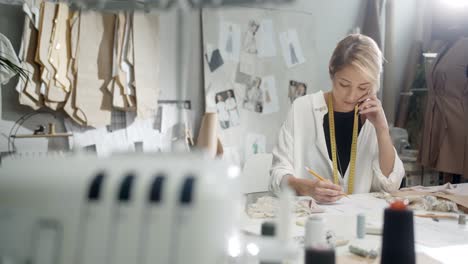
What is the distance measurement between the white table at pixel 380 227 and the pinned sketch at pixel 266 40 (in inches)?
80.0

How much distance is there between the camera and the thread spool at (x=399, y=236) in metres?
0.75

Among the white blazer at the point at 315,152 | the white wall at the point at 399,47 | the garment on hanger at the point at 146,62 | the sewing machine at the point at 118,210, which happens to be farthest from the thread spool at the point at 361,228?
the white wall at the point at 399,47

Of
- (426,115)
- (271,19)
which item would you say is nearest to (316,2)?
(271,19)

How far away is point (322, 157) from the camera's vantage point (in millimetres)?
2152

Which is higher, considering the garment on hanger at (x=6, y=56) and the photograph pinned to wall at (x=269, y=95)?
the garment on hanger at (x=6, y=56)

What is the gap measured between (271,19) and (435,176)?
6.19ft

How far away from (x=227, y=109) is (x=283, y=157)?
54.4 inches

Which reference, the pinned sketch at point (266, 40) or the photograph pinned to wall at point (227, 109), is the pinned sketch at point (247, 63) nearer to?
the pinned sketch at point (266, 40)

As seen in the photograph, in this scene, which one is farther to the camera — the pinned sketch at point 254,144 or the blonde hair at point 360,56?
the pinned sketch at point 254,144

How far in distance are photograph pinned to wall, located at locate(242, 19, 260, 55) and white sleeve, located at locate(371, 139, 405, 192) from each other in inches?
66.9

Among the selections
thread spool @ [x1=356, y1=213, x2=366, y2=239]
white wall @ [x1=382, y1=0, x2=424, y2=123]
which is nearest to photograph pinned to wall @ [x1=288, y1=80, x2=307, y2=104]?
white wall @ [x1=382, y1=0, x2=424, y2=123]

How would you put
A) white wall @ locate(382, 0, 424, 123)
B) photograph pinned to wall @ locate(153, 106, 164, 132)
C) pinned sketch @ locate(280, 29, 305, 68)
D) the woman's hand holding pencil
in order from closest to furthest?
the woman's hand holding pencil
photograph pinned to wall @ locate(153, 106, 164, 132)
pinned sketch @ locate(280, 29, 305, 68)
white wall @ locate(382, 0, 424, 123)

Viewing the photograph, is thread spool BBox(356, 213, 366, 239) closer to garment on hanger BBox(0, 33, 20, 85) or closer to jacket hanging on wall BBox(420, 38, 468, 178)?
garment on hanger BBox(0, 33, 20, 85)

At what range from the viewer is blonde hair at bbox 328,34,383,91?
2035 millimetres
